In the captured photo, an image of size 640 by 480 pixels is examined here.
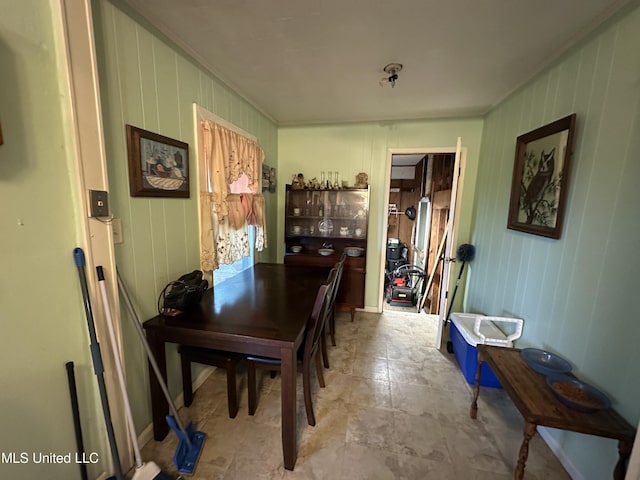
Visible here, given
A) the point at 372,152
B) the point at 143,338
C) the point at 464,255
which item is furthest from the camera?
the point at 372,152

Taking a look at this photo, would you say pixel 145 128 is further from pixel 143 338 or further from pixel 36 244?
pixel 143 338

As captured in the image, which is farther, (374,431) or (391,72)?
(391,72)

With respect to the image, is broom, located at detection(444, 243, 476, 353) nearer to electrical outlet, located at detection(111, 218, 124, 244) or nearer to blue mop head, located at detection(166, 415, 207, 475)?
blue mop head, located at detection(166, 415, 207, 475)

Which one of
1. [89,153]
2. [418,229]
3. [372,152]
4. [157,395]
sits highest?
[372,152]

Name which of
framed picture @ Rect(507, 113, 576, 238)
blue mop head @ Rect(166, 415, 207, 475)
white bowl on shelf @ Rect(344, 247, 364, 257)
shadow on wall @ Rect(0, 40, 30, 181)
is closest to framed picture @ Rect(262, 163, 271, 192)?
white bowl on shelf @ Rect(344, 247, 364, 257)

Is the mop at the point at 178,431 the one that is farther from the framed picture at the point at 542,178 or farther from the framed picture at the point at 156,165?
the framed picture at the point at 542,178

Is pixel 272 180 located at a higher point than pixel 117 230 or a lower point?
higher

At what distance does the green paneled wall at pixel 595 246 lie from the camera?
3.92ft

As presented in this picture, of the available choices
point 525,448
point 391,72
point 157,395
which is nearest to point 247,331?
point 157,395

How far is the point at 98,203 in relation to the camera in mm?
1192

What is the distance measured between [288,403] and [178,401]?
3.30 ft

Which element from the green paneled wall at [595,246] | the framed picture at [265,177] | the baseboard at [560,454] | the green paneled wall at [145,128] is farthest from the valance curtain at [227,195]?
the baseboard at [560,454]

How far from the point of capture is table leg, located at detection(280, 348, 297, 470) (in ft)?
4.31

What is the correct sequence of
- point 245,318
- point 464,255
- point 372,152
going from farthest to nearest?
1. point 372,152
2. point 464,255
3. point 245,318
